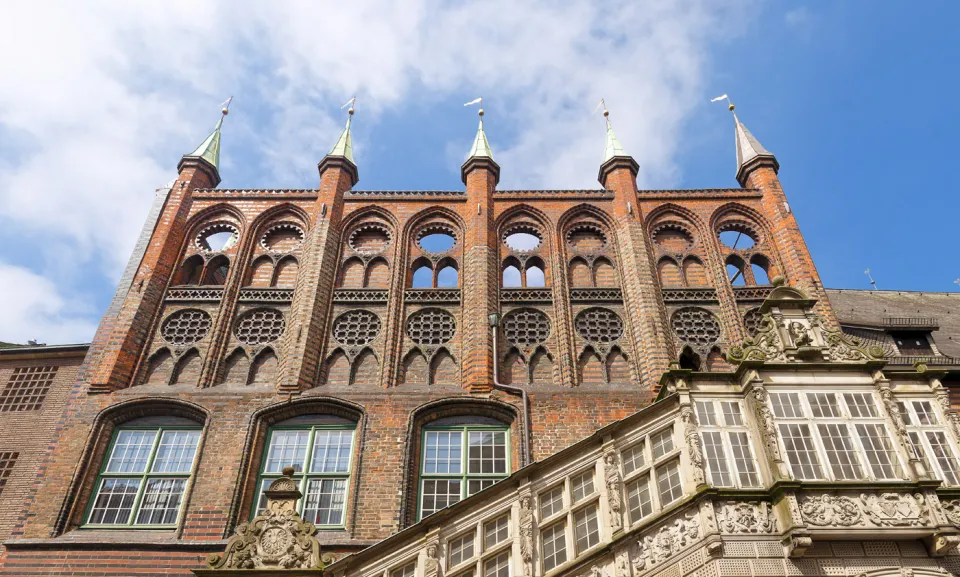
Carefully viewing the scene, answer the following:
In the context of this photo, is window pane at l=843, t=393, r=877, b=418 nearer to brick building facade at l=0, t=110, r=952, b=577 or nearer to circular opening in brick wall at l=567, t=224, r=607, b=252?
brick building facade at l=0, t=110, r=952, b=577

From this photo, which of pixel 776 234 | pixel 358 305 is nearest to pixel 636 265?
pixel 776 234

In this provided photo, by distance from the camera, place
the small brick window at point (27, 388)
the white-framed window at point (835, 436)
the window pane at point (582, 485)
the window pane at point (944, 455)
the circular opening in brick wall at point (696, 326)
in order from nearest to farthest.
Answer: the white-framed window at point (835, 436) < the window pane at point (582, 485) < the window pane at point (944, 455) < the circular opening in brick wall at point (696, 326) < the small brick window at point (27, 388)

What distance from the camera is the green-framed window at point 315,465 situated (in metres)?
12.8

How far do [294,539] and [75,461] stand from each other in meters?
6.85

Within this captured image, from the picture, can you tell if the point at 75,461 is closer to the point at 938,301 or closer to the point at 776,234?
the point at 776,234

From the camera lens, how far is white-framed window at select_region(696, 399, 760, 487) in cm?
935

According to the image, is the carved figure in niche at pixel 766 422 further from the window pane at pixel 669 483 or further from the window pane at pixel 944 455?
the window pane at pixel 944 455

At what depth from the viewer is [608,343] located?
15273mm

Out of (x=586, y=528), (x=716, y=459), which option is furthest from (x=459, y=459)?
(x=716, y=459)

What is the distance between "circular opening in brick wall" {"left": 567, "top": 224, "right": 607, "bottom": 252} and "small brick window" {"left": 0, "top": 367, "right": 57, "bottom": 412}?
44.9ft

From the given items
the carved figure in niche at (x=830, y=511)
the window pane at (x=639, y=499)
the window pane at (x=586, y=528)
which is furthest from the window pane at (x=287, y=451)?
the carved figure in niche at (x=830, y=511)

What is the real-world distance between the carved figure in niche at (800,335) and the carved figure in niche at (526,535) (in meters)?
5.43

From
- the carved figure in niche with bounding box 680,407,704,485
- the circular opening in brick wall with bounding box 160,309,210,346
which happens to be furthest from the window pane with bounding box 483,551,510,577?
the circular opening in brick wall with bounding box 160,309,210,346

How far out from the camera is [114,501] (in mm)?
13039
